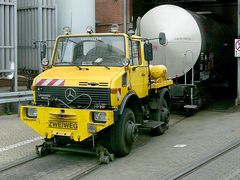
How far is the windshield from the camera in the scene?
926 centimetres

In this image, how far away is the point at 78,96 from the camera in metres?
8.48

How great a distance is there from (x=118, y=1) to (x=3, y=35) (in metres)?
6.26

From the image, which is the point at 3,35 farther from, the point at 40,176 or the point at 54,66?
the point at 40,176

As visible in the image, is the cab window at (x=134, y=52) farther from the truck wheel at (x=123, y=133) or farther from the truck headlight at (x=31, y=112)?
the truck headlight at (x=31, y=112)

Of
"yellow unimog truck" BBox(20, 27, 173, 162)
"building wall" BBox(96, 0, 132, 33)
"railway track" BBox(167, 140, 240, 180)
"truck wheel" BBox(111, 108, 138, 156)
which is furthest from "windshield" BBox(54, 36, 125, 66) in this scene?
"building wall" BBox(96, 0, 132, 33)

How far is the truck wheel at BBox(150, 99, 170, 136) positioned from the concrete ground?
185mm

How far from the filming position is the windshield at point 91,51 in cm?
926

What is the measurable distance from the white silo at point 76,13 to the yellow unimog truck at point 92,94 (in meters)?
6.11

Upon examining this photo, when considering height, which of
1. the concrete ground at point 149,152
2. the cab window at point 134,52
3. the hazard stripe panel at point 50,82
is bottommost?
the concrete ground at point 149,152

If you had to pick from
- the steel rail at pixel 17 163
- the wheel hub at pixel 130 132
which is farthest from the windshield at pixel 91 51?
the steel rail at pixel 17 163

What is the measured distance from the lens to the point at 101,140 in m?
8.97

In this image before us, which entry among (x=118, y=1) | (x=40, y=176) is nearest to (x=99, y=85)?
(x=40, y=176)

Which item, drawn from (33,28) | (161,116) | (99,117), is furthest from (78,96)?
(33,28)

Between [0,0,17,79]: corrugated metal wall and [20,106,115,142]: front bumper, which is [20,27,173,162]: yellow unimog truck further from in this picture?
[0,0,17,79]: corrugated metal wall
